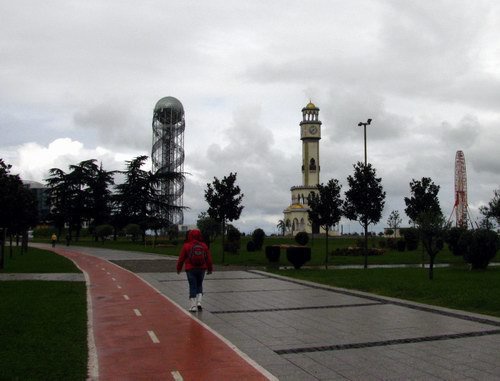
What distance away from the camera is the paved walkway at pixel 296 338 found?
23.5 ft

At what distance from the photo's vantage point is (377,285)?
17.6 m

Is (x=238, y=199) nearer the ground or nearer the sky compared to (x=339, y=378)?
nearer the sky

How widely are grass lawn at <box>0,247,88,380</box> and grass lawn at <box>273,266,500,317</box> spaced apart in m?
8.03

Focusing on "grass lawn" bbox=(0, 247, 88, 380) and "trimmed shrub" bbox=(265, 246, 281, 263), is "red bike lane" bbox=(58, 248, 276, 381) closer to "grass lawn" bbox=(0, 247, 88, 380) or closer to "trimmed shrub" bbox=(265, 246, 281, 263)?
"grass lawn" bbox=(0, 247, 88, 380)

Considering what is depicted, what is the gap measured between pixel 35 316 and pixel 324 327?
5588 millimetres

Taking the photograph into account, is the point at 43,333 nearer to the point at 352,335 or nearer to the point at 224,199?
the point at 352,335

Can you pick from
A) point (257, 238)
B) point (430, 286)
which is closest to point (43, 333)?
point (430, 286)

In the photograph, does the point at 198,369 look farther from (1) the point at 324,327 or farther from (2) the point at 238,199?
(2) the point at 238,199

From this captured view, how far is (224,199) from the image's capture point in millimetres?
32656

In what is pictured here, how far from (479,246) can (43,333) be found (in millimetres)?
19445

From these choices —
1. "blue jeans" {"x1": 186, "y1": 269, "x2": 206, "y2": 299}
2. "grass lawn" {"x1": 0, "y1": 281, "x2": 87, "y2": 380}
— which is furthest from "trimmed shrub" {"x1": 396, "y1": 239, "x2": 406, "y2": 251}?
"blue jeans" {"x1": 186, "y1": 269, "x2": 206, "y2": 299}

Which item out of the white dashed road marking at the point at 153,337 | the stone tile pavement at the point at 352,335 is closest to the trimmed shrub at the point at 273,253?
the stone tile pavement at the point at 352,335

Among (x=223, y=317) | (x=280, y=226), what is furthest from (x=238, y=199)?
Answer: (x=280, y=226)

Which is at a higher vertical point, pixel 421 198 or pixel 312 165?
pixel 312 165
